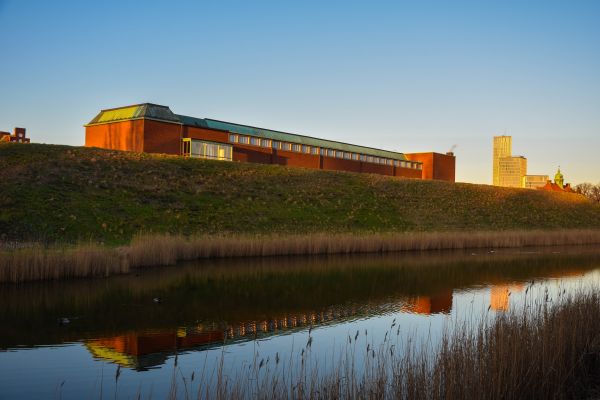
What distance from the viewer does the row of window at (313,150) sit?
61.6 metres

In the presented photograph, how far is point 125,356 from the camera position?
9734mm

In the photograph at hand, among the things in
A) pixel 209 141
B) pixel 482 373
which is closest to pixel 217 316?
pixel 482 373

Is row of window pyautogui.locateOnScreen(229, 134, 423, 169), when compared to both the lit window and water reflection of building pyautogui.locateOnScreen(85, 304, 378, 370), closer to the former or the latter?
the lit window

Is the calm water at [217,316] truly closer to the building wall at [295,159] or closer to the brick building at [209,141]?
the brick building at [209,141]

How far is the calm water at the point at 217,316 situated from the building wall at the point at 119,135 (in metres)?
33.6

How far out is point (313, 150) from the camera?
2731 inches

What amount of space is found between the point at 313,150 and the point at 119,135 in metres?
25.6

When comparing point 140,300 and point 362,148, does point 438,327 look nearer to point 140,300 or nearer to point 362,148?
point 140,300

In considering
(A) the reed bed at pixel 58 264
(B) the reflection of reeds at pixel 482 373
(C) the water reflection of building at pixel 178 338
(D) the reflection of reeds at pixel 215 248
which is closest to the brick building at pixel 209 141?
(D) the reflection of reeds at pixel 215 248

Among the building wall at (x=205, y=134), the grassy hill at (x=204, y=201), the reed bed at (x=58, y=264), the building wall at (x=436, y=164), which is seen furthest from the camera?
the building wall at (x=436, y=164)

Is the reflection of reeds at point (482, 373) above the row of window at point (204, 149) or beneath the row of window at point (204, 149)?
beneath

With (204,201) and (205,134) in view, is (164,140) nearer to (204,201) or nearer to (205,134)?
(205,134)

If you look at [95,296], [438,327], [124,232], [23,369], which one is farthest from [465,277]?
[124,232]

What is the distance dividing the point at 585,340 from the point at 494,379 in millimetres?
3067
